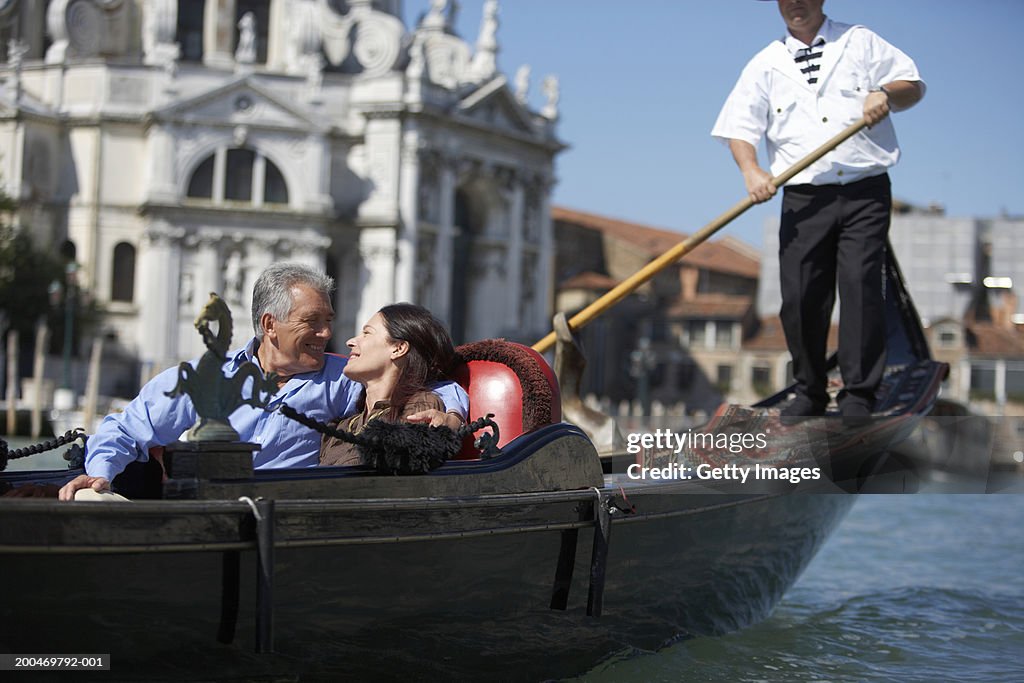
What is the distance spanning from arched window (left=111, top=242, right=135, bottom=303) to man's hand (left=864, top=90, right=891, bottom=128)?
916 inches

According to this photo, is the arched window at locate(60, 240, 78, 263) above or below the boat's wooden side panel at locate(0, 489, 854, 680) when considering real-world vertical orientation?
above

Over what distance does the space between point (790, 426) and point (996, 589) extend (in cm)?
314

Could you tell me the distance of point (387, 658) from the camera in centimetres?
281

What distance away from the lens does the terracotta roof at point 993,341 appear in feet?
104

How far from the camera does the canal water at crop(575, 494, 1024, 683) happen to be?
411 cm

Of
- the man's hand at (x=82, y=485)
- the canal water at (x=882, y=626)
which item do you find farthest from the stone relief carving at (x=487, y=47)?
the man's hand at (x=82, y=485)

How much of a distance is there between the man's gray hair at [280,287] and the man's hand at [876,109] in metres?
1.75

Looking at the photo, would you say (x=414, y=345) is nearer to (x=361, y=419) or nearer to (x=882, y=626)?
(x=361, y=419)

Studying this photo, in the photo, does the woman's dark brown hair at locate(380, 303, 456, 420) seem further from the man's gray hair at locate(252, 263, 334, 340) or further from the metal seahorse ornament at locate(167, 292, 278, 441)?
the metal seahorse ornament at locate(167, 292, 278, 441)

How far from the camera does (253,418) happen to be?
9.52ft

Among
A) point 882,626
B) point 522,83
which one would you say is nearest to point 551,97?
point 522,83

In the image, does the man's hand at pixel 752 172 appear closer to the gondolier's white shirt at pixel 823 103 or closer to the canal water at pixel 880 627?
the gondolier's white shirt at pixel 823 103

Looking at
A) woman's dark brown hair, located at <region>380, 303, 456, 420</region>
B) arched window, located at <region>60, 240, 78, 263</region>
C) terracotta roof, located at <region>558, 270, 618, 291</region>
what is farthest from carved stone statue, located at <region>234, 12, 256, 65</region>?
woman's dark brown hair, located at <region>380, 303, 456, 420</region>

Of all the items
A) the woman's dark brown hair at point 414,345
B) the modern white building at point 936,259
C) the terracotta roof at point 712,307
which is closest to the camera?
the woman's dark brown hair at point 414,345
